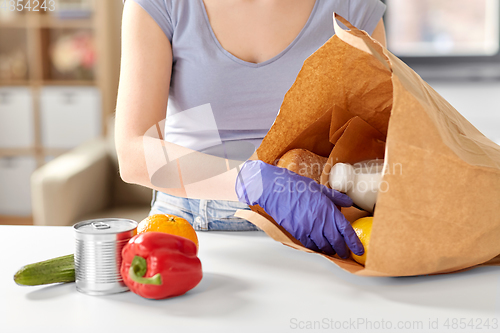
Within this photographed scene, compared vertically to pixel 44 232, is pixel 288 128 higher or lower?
higher

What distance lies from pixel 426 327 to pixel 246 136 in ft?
1.79

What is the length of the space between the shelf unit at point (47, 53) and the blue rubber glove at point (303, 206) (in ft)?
7.94

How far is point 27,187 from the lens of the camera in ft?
9.77

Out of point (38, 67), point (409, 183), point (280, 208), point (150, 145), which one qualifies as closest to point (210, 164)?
point (150, 145)

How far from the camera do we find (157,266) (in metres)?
0.48

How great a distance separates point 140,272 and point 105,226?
76 millimetres

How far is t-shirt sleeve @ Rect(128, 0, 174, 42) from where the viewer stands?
33.1 inches

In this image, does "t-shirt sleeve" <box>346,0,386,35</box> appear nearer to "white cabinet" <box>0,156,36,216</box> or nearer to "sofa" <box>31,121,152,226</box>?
"sofa" <box>31,121,152,226</box>

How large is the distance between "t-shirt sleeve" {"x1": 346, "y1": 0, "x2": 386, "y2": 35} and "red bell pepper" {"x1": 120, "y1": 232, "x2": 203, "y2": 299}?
0.65 meters

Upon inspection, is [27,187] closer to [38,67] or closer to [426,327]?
[38,67]

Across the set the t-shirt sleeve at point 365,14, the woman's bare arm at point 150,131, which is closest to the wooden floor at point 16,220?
the woman's bare arm at point 150,131

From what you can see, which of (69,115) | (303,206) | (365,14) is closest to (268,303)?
(303,206)

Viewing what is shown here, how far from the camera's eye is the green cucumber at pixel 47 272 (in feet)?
1.73

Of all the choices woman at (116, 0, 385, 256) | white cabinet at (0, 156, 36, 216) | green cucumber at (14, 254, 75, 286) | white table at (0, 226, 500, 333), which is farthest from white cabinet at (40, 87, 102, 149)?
green cucumber at (14, 254, 75, 286)
